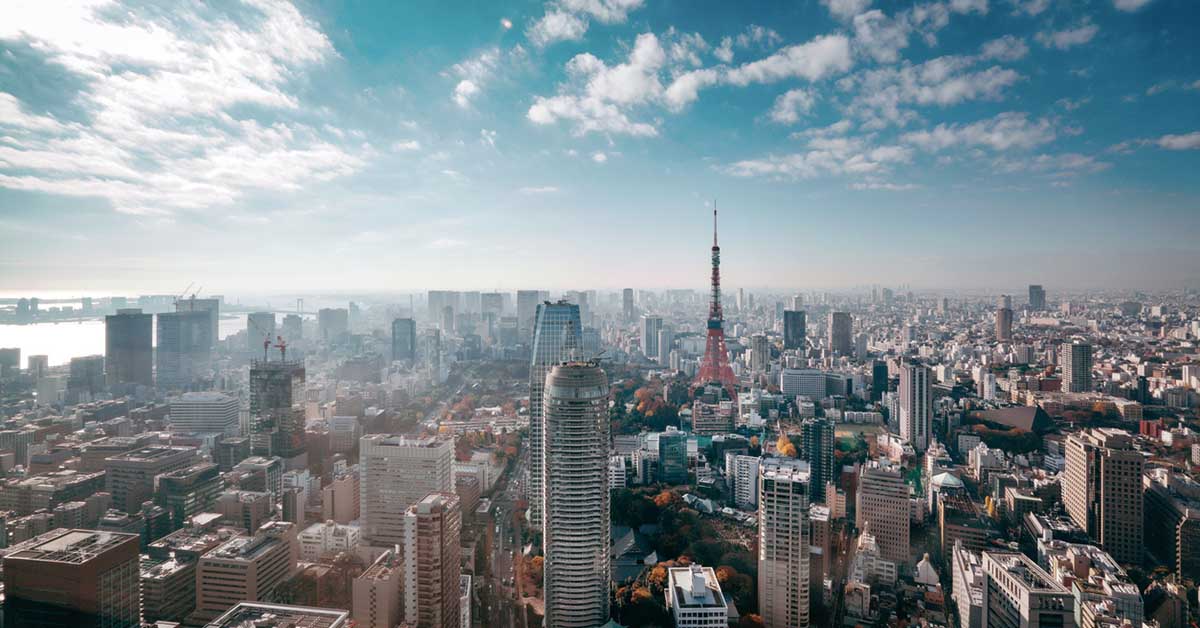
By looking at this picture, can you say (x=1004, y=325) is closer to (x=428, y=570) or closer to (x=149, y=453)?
(x=428, y=570)

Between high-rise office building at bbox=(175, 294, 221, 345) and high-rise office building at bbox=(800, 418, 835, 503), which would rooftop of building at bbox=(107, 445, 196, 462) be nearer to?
high-rise office building at bbox=(175, 294, 221, 345)

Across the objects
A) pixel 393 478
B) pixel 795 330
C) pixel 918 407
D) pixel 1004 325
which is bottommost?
pixel 393 478

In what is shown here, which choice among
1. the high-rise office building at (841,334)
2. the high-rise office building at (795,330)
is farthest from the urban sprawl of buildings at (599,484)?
the high-rise office building at (795,330)

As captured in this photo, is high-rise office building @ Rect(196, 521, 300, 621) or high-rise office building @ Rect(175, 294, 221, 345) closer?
high-rise office building @ Rect(196, 521, 300, 621)

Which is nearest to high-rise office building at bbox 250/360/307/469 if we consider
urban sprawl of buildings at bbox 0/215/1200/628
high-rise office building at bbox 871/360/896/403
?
urban sprawl of buildings at bbox 0/215/1200/628

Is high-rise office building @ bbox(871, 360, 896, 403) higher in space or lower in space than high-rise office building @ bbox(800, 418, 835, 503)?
higher

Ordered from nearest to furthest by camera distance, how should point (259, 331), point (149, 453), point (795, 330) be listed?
point (149, 453), point (259, 331), point (795, 330)

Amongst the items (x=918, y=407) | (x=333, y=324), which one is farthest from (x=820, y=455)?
(x=333, y=324)
